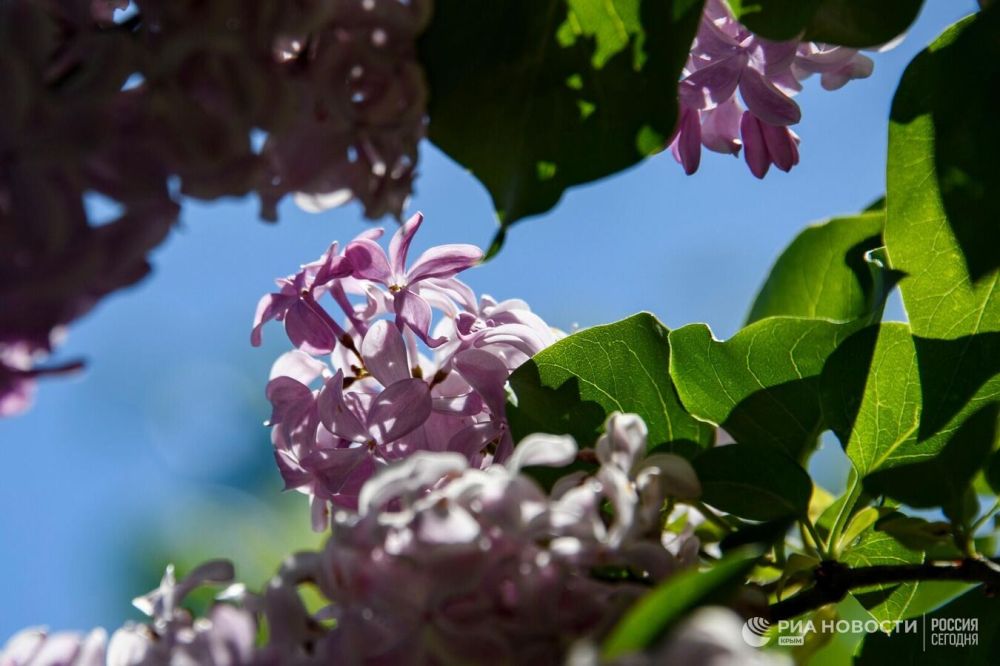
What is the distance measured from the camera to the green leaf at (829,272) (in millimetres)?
639

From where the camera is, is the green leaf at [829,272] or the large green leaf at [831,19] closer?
the large green leaf at [831,19]

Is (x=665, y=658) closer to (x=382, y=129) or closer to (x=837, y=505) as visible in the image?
(x=382, y=129)

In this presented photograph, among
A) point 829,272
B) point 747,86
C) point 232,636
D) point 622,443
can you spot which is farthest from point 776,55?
point 232,636

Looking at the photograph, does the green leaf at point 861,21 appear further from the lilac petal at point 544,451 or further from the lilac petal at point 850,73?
the lilac petal at point 544,451

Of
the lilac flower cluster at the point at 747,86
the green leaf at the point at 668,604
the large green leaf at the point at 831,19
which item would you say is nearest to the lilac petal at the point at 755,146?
the lilac flower cluster at the point at 747,86

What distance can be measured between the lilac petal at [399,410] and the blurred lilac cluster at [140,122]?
0.17 metres

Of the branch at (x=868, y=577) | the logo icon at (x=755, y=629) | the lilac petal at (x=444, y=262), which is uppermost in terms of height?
the lilac petal at (x=444, y=262)

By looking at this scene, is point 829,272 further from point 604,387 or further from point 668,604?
point 668,604

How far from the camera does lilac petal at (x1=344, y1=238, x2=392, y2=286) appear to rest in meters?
0.55

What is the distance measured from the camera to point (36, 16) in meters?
0.32

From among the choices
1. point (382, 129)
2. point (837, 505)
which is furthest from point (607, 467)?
point (837, 505)

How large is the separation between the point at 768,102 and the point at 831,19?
9cm

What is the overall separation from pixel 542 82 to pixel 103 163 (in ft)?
0.63

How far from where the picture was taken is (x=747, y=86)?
570 mm
